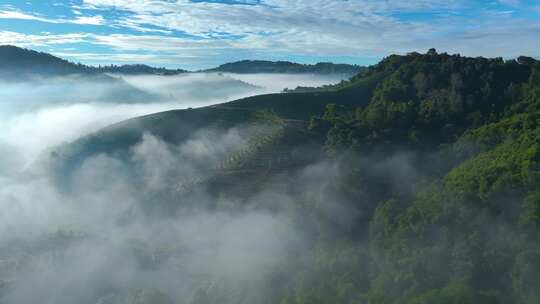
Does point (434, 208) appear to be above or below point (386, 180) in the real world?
above

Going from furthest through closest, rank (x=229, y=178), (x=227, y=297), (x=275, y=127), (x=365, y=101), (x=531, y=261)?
1. (x=365, y=101)
2. (x=275, y=127)
3. (x=229, y=178)
4. (x=227, y=297)
5. (x=531, y=261)

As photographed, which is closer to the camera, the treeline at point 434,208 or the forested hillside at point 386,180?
the treeline at point 434,208

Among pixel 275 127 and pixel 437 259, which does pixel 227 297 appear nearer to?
pixel 437 259

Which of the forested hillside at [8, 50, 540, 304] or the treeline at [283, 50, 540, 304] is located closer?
the treeline at [283, 50, 540, 304]

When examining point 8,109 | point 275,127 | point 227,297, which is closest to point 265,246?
point 227,297

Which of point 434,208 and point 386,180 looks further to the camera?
point 386,180

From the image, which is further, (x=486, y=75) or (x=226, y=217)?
(x=486, y=75)

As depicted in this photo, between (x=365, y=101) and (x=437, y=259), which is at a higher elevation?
(x=365, y=101)

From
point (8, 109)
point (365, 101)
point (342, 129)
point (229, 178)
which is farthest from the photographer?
point (8, 109)
